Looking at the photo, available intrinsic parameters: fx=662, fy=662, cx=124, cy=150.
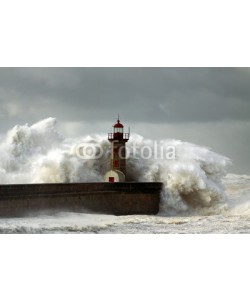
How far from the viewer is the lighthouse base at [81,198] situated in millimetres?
9094

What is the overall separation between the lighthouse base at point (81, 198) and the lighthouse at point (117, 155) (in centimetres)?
64

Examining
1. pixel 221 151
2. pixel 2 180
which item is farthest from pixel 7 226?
pixel 221 151

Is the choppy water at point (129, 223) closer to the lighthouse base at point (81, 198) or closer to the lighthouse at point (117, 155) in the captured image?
the lighthouse base at point (81, 198)

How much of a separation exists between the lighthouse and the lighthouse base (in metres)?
0.64

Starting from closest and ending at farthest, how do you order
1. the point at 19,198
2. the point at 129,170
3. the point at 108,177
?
the point at 19,198 < the point at 108,177 < the point at 129,170

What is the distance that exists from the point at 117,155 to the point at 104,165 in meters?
0.84

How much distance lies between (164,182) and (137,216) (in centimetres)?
183

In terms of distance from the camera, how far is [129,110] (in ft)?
35.0

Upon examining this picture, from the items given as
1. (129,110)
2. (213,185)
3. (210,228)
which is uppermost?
(129,110)

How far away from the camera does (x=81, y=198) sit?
33.3ft

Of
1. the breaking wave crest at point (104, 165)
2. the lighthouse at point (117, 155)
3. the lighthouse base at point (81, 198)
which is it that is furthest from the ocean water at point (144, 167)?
the lighthouse at point (117, 155)

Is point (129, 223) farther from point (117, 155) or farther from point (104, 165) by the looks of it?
point (104, 165)

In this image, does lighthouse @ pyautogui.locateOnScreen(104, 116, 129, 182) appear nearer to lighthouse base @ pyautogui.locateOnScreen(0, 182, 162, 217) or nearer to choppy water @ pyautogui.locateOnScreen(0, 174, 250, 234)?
lighthouse base @ pyautogui.locateOnScreen(0, 182, 162, 217)

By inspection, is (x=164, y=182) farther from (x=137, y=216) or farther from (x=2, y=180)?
(x=2, y=180)
